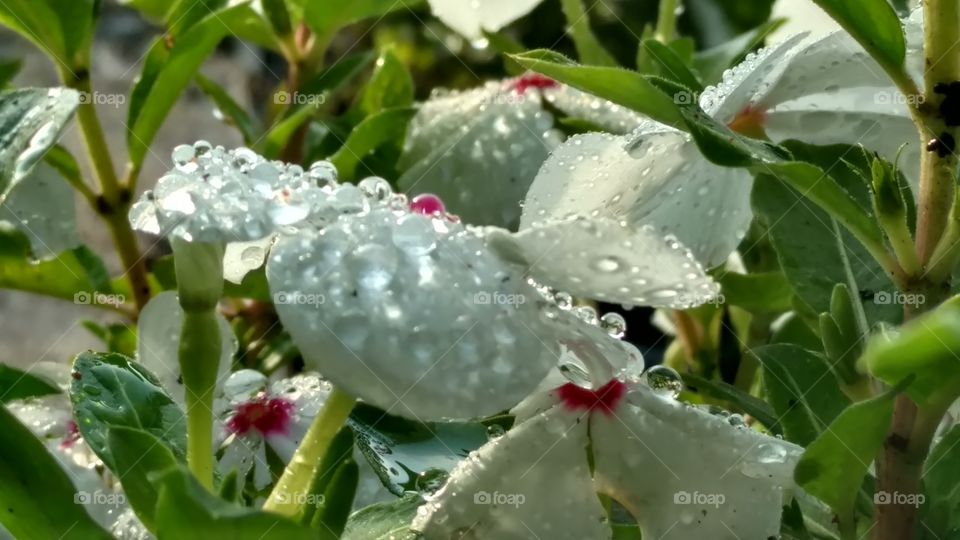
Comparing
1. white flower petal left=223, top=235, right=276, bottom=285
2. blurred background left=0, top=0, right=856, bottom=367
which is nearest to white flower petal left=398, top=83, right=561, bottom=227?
white flower petal left=223, top=235, right=276, bottom=285

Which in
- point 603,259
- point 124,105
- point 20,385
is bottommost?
point 124,105

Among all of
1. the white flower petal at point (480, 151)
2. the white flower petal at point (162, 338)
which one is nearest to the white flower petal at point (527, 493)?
the white flower petal at point (162, 338)

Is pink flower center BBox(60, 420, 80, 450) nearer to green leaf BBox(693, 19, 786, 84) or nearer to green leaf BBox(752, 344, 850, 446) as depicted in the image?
green leaf BBox(752, 344, 850, 446)

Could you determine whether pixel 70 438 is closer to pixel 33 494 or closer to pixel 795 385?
pixel 33 494

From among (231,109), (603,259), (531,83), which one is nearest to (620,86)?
(603,259)

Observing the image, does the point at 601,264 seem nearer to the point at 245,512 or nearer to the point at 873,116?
the point at 245,512

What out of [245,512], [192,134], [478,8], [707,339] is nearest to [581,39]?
[478,8]

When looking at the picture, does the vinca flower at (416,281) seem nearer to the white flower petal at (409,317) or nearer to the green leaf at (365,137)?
the white flower petal at (409,317)
